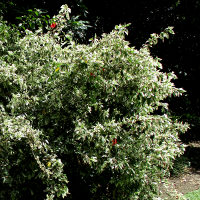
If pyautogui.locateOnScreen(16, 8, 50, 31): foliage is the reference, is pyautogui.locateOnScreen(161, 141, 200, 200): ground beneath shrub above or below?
below

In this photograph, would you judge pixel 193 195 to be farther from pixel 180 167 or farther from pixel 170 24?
pixel 170 24

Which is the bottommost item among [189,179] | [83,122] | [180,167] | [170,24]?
[83,122]

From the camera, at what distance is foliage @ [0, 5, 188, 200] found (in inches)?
122

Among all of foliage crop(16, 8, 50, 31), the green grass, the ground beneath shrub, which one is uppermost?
foliage crop(16, 8, 50, 31)

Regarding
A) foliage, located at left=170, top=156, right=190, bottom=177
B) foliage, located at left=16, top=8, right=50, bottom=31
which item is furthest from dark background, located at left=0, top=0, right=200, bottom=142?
foliage, located at left=16, top=8, right=50, bottom=31

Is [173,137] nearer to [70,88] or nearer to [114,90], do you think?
[114,90]

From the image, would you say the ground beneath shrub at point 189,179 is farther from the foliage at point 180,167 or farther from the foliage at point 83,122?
the foliage at point 83,122

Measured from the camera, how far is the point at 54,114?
132 inches

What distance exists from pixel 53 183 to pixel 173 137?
164cm

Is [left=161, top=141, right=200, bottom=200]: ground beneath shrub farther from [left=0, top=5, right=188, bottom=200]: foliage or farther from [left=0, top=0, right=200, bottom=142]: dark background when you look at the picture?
[left=0, top=5, right=188, bottom=200]: foliage

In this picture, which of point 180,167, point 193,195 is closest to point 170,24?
point 180,167

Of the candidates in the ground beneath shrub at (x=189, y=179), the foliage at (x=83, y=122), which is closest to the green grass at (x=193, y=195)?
the ground beneath shrub at (x=189, y=179)

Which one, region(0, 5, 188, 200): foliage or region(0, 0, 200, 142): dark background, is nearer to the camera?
region(0, 5, 188, 200): foliage

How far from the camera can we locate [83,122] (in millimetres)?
3393
